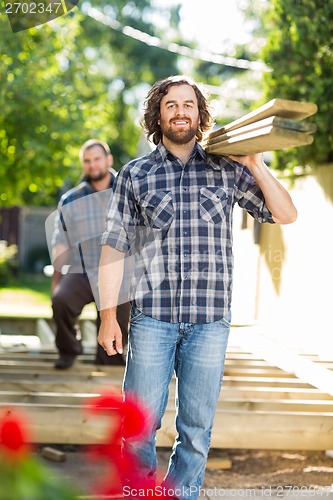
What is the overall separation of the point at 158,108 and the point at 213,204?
0.46m

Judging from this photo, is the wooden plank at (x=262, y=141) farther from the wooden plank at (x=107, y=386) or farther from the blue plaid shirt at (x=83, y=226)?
the blue plaid shirt at (x=83, y=226)

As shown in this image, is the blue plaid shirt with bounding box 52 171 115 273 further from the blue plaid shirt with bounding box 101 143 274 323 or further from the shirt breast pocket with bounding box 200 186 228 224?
the shirt breast pocket with bounding box 200 186 228 224

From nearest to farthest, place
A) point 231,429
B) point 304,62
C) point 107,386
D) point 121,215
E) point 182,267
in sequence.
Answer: point 182,267 < point 121,215 < point 231,429 < point 107,386 < point 304,62

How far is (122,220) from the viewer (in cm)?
286

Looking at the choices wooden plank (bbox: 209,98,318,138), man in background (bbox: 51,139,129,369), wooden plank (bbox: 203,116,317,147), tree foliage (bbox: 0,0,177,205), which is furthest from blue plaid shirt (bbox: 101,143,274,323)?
tree foliage (bbox: 0,0,177,205)

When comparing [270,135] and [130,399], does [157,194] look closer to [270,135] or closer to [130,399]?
[270,135]

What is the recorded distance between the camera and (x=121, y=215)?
286 centimetres

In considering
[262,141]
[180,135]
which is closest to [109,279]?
[180,135]

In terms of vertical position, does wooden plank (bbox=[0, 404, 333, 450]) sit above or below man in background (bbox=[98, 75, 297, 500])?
below

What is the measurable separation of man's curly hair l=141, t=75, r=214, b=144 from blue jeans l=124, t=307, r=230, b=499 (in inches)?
29.3

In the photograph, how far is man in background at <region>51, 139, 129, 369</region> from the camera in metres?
5.18

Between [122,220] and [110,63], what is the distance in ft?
88.9

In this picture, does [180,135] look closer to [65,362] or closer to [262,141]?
[262,141]

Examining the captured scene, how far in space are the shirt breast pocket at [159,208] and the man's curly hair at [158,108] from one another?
13.4 inches
